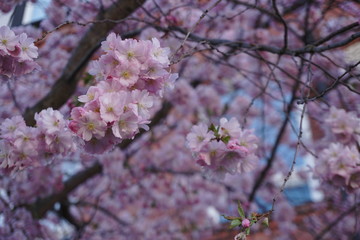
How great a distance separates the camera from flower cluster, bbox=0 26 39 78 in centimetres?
140

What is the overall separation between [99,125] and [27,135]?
17.5 inches

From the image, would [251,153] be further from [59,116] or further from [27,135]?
[27,135]

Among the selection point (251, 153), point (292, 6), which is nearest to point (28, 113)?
point (251, 153)

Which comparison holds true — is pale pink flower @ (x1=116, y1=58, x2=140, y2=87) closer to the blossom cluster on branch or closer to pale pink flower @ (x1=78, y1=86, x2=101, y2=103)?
pale pink flower @ (x1=78, y1=86, x2=101, y2=103)

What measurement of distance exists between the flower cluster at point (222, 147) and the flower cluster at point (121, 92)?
1.13 feet

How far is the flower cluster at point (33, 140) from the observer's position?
147cm

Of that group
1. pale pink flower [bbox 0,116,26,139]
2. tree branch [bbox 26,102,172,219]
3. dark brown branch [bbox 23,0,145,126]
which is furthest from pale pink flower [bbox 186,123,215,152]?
tree branch [bbox 26,102,172,219]

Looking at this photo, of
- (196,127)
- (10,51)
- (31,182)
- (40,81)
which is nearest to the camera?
(10,51)

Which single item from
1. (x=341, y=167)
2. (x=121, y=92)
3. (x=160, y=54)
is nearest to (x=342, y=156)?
(x=341, y=167)

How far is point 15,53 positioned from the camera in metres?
1.43

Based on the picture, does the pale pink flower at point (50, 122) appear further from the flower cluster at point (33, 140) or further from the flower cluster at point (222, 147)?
the flower cluster at point (222, 147)

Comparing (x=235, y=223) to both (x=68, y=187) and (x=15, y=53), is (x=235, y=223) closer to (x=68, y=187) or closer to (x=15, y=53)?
(x=15, y=53)

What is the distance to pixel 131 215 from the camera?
578 cm

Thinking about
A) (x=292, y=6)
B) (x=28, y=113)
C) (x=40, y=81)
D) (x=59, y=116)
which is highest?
(x=292, y=6)
